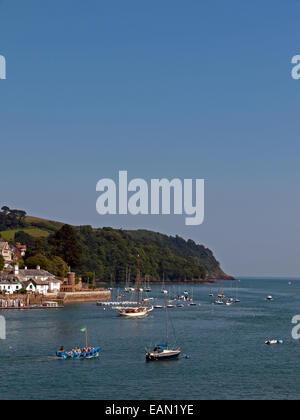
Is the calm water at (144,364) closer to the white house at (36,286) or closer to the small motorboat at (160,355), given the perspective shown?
the small motorboat at (160,355)

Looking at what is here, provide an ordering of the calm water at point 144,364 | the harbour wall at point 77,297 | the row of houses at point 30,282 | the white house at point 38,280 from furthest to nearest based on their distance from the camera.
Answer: the harbour wall at point 77,297
the white house at point 38,280
the row of houses at point 30,282
the calm water at point 144,364

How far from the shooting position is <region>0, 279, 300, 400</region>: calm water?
202ft

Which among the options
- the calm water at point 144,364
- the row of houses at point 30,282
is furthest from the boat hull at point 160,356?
the row of houses at point 30,282

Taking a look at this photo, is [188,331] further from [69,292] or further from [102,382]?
[69,292]

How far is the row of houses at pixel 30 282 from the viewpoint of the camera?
555 feet

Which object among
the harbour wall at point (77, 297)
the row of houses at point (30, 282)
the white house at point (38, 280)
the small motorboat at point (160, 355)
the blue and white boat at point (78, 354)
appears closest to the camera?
the small motorboat at point (160, 355)

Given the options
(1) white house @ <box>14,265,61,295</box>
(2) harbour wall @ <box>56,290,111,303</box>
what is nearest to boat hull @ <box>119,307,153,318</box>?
(2) harbour wall @ <box>56,290,111,303</box>

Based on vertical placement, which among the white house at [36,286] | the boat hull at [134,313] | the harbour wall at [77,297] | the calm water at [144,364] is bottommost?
the calm water at [144,364]

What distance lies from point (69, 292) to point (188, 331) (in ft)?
269

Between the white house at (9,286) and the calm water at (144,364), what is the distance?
4250 cm

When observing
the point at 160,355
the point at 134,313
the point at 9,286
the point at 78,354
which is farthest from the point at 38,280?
the point at 160,355

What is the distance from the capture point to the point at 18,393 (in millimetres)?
59938
